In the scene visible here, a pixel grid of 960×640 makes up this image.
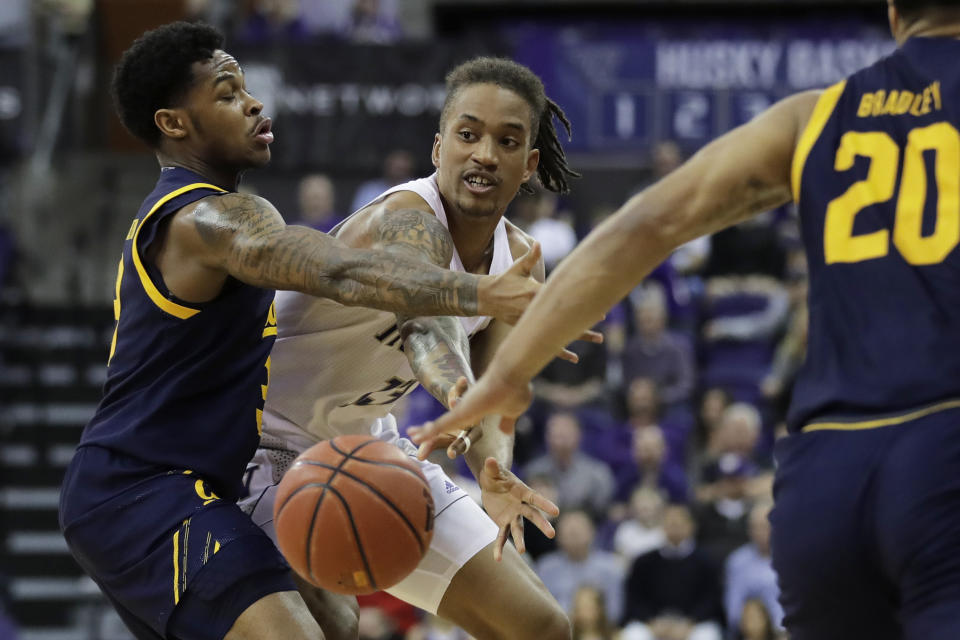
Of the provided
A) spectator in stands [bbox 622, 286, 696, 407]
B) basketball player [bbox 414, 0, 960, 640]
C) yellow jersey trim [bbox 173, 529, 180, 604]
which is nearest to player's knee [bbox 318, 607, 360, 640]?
yellow jersey trim [bbox 173, 529, 180, 604]

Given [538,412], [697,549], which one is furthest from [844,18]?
[697,549]

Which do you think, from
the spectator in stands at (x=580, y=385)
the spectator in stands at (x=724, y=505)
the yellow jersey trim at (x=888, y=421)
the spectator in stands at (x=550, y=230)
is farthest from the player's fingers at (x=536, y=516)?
the spectator in stands at (x=550, y=230)

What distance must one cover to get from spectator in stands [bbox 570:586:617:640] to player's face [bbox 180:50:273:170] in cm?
517

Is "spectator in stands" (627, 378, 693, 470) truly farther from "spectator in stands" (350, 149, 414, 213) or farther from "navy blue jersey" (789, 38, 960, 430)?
A: "navy blue jersey" (789, 38, 960, 430)

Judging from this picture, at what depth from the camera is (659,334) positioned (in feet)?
37.7

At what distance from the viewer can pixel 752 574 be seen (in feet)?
29.9

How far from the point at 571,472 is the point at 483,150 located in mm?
6024

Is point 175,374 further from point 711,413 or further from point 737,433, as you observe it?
point 711,413

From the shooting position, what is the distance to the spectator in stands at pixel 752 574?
8.99 m

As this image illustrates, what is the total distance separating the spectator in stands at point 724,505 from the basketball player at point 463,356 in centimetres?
503

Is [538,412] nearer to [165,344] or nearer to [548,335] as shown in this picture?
[165,344]

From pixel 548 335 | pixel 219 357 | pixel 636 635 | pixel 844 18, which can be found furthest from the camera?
pixel 844 18

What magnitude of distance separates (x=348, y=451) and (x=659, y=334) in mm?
7688

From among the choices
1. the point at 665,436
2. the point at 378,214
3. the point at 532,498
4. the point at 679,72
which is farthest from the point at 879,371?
the point at 679,72
